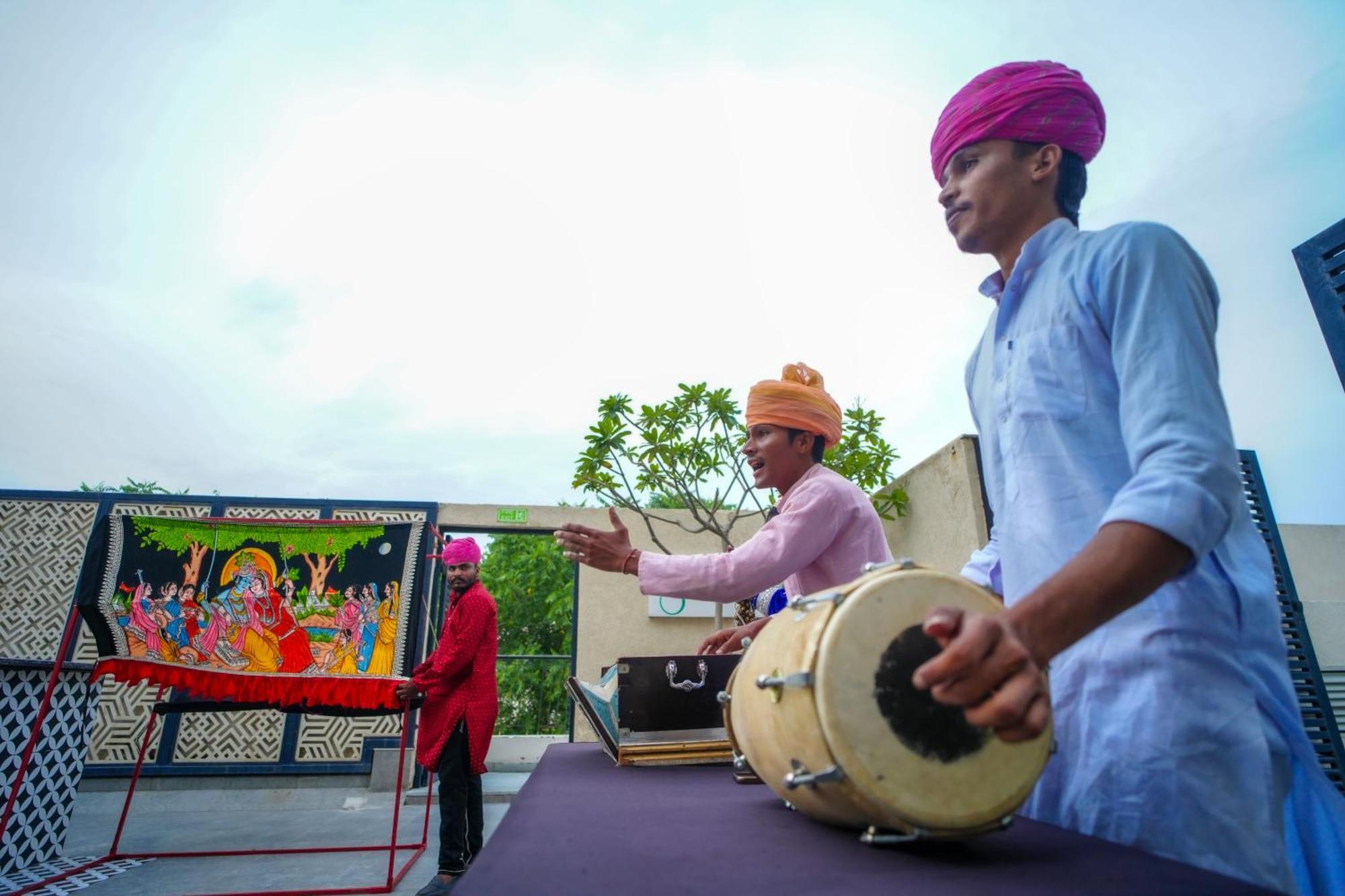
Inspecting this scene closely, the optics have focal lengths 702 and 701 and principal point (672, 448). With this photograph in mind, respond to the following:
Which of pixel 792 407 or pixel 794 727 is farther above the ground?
pixel 792 407

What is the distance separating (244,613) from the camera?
4789mm

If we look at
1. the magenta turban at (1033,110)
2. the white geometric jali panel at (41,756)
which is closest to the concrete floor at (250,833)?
the white geometric jali panel at (41,756)

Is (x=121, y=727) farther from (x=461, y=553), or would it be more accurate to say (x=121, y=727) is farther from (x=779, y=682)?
(x=779, y=682)

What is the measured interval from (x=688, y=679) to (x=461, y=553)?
3482 mm

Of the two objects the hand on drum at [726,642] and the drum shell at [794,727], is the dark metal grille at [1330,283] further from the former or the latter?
the drum shell at [794,727]

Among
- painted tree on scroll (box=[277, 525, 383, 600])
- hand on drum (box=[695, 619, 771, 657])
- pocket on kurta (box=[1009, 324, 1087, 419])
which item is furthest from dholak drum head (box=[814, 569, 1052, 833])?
painted tree on scroll (box=[277, 525, 383, 600])

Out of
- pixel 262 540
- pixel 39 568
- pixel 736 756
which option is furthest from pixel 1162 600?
pixel 39 568

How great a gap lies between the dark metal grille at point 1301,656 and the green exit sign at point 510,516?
675cm

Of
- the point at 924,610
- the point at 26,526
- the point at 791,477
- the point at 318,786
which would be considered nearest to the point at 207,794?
the point at 318,786

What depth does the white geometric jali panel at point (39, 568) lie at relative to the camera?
7.55m

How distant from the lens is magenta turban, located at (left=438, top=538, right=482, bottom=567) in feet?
16.9

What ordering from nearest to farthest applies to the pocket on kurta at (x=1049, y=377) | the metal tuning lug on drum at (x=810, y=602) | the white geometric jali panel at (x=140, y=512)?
the metal tuning lug on drum at (x=810, y=602) < the pocket on kurta at (x=1049, y=377) < the white geometric jali panel at (x=140, y=512)

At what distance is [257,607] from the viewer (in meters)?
4.85

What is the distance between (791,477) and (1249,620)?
52.9 inches
